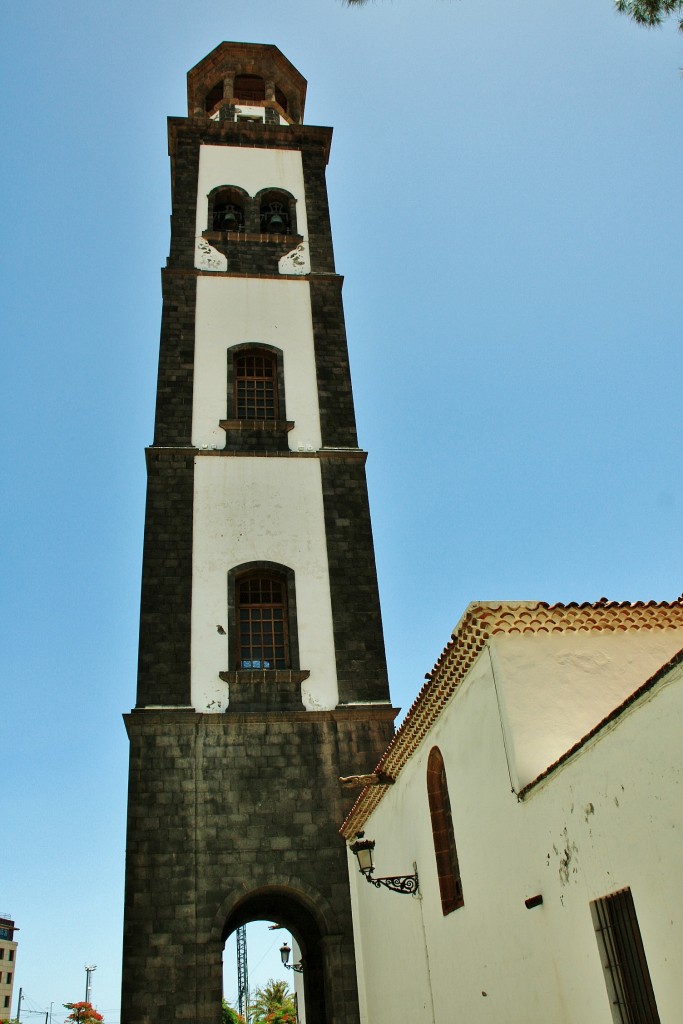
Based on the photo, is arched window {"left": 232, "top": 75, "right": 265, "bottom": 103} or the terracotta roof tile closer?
the terracotta roof tile

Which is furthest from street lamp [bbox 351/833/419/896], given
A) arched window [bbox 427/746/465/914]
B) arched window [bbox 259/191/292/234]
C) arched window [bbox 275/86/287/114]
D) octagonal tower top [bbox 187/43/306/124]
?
arched window [bbox 275/86/287/114]

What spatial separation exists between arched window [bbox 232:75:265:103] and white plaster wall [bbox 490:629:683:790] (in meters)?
20.2

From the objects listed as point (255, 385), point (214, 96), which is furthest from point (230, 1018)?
point (214, 96)

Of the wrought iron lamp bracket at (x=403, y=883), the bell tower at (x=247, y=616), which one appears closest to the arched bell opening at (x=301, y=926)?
the bell tower at (x=247, y=616)

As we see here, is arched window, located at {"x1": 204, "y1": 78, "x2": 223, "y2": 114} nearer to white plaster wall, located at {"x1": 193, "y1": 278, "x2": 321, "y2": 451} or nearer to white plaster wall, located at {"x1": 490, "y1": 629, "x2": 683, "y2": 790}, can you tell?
white plaster wall, located at {"x1": 193, "y1": 278, "x2": 321, "y2": 451}

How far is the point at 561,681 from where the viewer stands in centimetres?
735

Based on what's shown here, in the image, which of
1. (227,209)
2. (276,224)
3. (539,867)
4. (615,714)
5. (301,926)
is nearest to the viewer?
(615,714)

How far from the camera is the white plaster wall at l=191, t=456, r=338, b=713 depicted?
45.4 ft

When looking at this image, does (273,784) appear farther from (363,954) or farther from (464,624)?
(464,624)

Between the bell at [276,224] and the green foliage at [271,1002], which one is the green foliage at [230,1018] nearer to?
the green foliage at [271,1002]

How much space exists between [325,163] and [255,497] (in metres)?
9.92

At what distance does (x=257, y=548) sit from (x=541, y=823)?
916 cm

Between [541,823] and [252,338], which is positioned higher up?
[252,338]

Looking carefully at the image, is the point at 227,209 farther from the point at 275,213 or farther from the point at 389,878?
the point at 389,878
